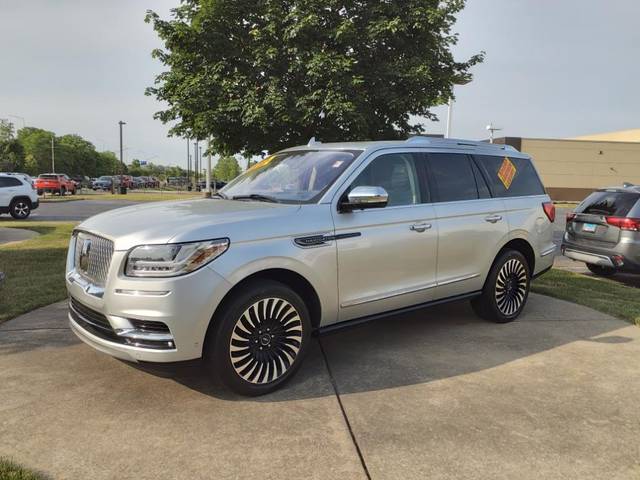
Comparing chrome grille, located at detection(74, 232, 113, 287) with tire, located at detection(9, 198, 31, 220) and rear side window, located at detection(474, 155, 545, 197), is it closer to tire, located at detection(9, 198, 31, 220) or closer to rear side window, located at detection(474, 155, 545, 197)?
rear side window, located at detection(474, 155, 545, 197)

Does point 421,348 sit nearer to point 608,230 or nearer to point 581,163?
point 608,230

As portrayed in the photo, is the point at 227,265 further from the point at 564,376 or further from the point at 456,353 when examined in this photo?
the point at 564,376

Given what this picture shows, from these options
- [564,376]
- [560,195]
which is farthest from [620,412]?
[560,195]

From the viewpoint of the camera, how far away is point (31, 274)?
7652mm

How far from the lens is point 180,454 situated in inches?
115

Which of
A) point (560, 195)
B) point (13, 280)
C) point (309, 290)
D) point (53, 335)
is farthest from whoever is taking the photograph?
point (560, 195)

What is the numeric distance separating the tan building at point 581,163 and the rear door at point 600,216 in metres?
39.9

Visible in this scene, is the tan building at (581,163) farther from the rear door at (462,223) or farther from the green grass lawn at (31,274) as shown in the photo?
the rear door at (462,223)

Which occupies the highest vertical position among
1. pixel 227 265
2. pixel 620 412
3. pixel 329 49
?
pixel 329 49

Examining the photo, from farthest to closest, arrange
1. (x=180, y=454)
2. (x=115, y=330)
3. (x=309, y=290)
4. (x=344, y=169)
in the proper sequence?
1. (x=344, y=169)
2. (x=309, y=290)
3. (x=115, y=330)
4. (x=180, y=454)

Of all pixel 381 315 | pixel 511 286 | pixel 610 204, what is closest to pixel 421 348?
pixel 381 315

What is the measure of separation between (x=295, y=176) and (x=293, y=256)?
1.08 meters

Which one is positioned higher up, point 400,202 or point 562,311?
point 400,202

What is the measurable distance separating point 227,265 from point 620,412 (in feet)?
9.50
